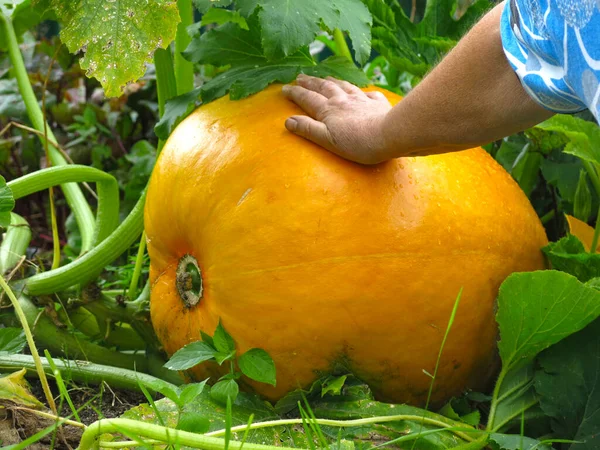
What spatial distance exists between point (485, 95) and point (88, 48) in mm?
701

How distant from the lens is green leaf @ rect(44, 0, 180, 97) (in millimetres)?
1340

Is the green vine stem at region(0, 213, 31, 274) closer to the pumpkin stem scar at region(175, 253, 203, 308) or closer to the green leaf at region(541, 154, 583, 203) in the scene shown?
the pumpkin stem scar at region(175, 253, 203, 308)

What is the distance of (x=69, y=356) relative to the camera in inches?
65.1

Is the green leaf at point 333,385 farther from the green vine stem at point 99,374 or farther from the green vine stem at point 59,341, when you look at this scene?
the green vine stem at point 59,341

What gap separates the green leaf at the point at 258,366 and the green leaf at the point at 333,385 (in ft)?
0.30

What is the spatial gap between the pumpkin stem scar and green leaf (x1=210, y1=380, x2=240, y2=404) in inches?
8.9

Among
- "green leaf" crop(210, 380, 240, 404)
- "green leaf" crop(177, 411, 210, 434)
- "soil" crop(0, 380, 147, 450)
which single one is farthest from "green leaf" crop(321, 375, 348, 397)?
"soil" crop(0, 380, 147, 450)

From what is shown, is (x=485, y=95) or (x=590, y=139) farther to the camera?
(x=590, y=139)

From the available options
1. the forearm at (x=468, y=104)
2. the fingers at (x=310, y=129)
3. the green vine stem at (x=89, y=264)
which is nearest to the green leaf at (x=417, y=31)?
the fingers at (x=310, y=129)

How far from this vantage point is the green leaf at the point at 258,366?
1.26 metres

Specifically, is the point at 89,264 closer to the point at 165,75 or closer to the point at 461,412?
the point at 165,75

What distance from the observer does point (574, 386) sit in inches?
50.7

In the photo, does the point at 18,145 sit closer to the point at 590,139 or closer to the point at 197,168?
the point at 197,168

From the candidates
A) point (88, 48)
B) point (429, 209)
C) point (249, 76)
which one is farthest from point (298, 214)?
point (88, 48)
